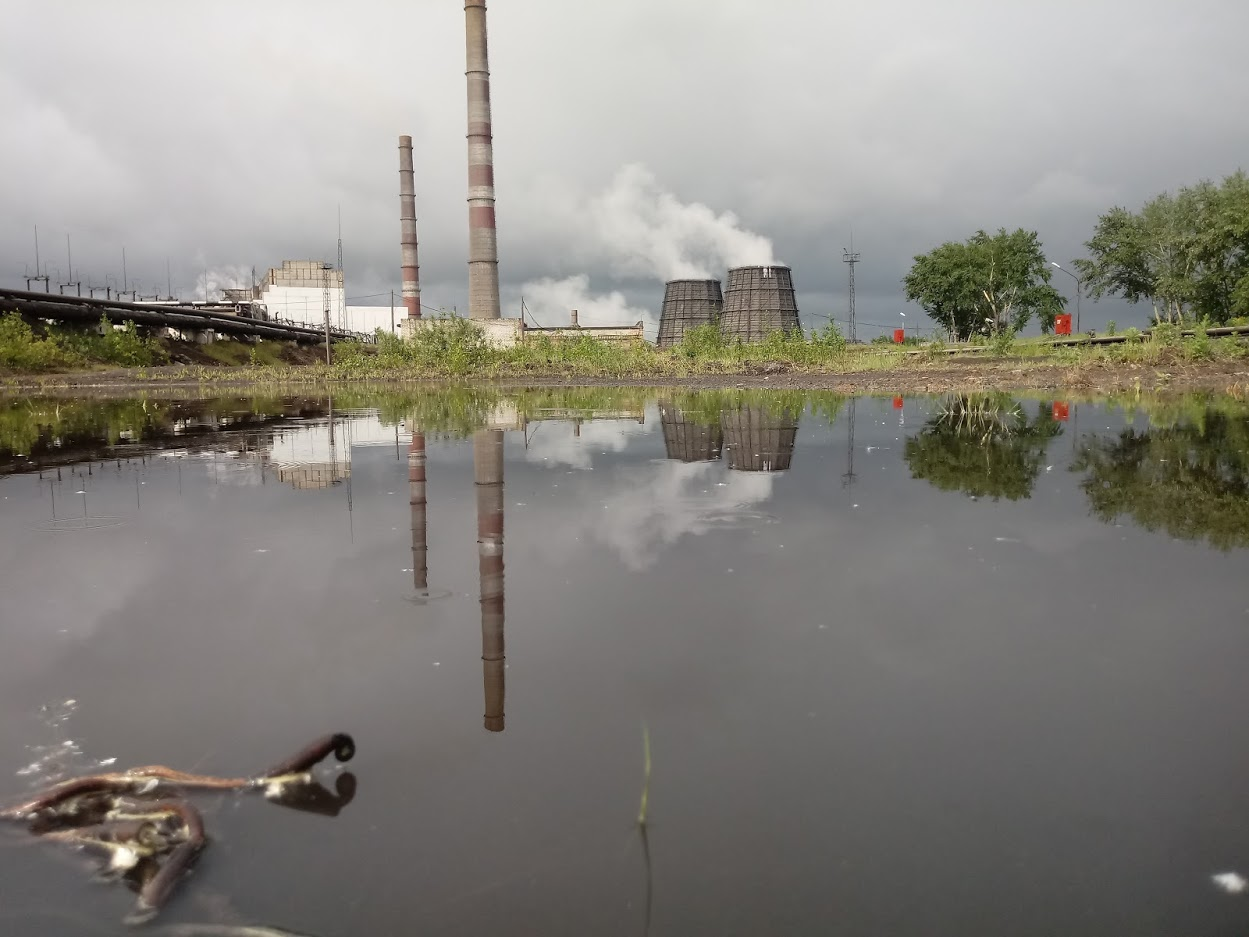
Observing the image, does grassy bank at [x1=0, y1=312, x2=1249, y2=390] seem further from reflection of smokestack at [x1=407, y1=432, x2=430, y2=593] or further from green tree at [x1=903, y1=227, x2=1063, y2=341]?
green tree at [x1=903, y1=227, x2=1063, y2=341]

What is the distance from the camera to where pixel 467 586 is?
11.7 ft

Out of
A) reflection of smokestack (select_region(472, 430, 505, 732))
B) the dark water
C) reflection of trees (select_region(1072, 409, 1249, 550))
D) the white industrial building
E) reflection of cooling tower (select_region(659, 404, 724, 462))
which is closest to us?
the dark water

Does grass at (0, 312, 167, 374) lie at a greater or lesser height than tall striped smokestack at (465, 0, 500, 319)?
lesser

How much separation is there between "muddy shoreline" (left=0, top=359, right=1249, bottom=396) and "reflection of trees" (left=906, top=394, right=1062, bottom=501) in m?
6.24

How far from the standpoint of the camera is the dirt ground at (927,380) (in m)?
17.5

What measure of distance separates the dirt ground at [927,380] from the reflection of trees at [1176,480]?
28.6 ft

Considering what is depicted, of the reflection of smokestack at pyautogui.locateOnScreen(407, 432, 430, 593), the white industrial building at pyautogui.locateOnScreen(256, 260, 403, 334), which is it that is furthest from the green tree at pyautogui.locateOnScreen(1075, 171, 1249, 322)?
the white industrial building at pyautogui.locateOnScreen(256, 260, 403, 334)

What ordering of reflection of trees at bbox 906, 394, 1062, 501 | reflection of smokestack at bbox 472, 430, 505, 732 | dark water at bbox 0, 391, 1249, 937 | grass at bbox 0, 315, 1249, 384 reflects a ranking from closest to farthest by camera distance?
dark water at bbox 0, 391, 1249, 937, reflection of smokestack at bbox 472, 430, 505, 732, reflection of trees at bbox 906, 394, 1062, 501, grass at bbox 0, 315, 1249, 384

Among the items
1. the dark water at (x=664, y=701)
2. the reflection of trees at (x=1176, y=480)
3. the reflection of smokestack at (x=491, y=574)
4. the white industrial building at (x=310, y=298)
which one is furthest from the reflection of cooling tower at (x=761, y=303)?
the dark water at (x=664, y=701)

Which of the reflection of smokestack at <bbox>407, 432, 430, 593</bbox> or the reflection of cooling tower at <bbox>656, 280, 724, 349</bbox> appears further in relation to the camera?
the reflection of cooling tower at <bbox>656, 280, 724, 349</bbox>

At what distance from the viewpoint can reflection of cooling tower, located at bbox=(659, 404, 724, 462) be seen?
26.3ft

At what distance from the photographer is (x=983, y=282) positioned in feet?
183

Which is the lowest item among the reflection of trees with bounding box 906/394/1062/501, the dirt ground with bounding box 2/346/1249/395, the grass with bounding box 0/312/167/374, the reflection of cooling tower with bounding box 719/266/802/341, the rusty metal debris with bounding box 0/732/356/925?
the rusty metal debris with bounding box 0/732/356/925

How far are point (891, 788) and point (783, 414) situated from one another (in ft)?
35.3
